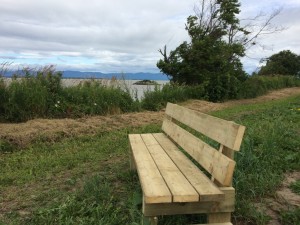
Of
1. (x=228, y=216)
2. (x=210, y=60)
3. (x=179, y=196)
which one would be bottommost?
(x=228, y=216)

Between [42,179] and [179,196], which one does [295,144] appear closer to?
[179,196]

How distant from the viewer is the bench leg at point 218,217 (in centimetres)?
264

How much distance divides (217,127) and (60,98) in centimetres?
752

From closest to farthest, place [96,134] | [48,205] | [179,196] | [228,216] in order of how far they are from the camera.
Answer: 1. [179,196]
2. [228,216]
3. [48,205]
4. [96,134]

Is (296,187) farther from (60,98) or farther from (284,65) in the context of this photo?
(284,65)

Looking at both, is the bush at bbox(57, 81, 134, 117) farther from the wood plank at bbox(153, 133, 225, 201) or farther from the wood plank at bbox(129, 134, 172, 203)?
the wood plank at bbox(153, 133, 225, 201)

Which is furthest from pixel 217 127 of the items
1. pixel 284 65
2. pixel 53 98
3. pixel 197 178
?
pixel 284 65

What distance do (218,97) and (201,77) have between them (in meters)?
1.23

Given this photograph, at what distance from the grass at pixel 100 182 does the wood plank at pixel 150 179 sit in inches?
15.9

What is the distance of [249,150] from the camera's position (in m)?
4.12

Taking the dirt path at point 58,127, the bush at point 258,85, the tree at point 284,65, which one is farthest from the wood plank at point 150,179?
the tree at point 284,65

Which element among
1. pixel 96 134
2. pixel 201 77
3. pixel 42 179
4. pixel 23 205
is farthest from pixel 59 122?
pixel 201 77

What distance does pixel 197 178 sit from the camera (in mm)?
2791

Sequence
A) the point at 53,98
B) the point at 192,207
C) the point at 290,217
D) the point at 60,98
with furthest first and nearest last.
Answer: the point at 60,98, the point at 53,98, the point at 290,217, the point at 192,207
